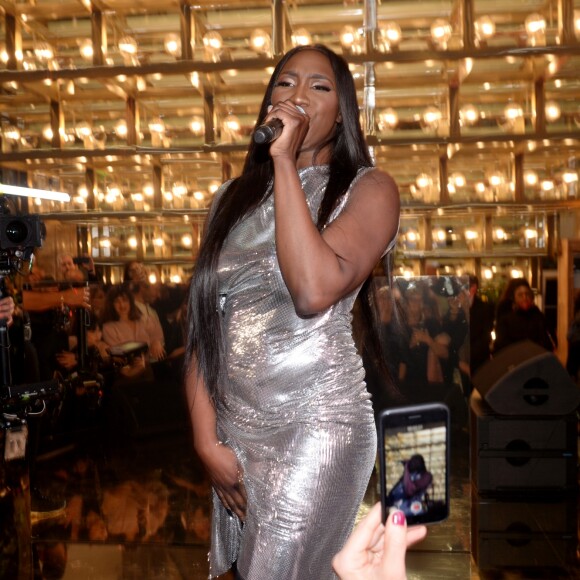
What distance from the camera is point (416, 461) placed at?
74 cm

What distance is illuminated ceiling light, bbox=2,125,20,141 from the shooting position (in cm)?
384

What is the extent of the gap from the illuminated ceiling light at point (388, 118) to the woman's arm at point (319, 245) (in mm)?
2629

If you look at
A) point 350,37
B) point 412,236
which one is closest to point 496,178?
point 412,236

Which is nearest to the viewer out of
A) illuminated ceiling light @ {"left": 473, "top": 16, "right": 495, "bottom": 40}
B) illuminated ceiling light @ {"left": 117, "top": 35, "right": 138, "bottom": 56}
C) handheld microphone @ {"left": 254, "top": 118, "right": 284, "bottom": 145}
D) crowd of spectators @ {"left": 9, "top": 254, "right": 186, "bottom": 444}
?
handheld microphone @ {"left": 254, "top": 118, "right": 284, "bottom": 145}

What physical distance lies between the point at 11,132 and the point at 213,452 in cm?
305

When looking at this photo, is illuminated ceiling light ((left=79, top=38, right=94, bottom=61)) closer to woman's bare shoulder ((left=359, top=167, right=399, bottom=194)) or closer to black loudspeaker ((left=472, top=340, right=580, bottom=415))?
black loudspeaker ((left=472, top=340, right=580, bottom=415))

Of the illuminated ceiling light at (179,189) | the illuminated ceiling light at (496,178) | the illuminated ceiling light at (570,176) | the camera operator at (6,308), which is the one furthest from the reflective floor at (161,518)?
the illuminated ceiling light at (570,176)

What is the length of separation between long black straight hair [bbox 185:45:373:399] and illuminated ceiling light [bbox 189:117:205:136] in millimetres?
2531

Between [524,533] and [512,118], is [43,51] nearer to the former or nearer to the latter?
[512,118]

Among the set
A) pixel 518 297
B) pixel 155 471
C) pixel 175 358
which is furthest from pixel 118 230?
pixel 518 297

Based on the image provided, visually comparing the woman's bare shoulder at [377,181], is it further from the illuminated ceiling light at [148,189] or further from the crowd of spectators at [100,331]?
the illuminated ceiling light at [148,189]

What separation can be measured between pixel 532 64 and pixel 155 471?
253 cm

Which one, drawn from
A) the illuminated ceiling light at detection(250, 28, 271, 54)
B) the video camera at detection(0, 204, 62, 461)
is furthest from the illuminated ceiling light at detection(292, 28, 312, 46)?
the video camera at detection(0, 204, 62, 461)

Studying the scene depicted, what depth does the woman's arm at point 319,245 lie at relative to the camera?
3.60ft
